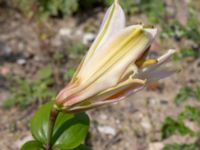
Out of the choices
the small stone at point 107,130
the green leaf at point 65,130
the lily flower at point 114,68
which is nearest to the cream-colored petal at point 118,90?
the lily flower at point 114,68

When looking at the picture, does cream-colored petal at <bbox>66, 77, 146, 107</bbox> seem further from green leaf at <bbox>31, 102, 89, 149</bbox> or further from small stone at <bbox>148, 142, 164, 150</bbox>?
small stone at <bbox>148, 142, 164, 150</bbox>

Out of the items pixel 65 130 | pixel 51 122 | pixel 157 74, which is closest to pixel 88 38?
pixel 65 130

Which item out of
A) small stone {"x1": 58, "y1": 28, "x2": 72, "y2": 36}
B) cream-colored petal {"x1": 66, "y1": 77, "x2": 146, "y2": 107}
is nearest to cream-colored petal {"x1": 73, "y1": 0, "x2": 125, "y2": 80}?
cream-colored petal {"x1": 66, "y1": 77, "x2": 146, "y2": 107}

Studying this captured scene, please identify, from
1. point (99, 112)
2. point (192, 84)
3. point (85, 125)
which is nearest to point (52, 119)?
point (85, 125)

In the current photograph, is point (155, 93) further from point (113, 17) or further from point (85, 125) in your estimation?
point (113, 17)

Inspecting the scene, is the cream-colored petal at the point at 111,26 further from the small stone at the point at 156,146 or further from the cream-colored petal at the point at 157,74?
the small stone at the point at 156,146

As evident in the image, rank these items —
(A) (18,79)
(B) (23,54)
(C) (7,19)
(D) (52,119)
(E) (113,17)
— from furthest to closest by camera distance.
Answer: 1. (C) (7,19)
2. (B) (23,54)
3. (A) (18,79)
4. (D) (52,119)
5. (E) (113,17)
